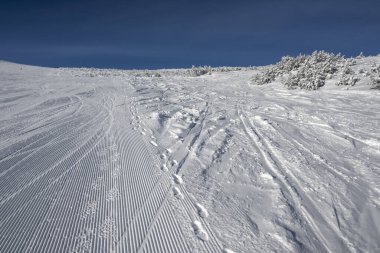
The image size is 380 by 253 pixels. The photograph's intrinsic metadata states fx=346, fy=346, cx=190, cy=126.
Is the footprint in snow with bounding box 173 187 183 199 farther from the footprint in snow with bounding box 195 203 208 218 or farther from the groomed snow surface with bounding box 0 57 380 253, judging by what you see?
the footprint in snow with bounding box 195 203 208 218

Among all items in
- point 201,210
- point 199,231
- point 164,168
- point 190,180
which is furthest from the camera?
point 164,168

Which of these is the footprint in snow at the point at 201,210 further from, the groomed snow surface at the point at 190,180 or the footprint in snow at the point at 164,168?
the footprint in snow at the point at 164,168

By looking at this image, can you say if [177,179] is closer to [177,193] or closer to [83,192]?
[177,193]

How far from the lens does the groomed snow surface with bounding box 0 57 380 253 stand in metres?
4.47

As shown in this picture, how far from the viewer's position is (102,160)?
7.16 metres

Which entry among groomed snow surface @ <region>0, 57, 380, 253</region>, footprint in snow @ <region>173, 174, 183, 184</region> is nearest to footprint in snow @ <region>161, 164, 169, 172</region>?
groomed snow surface @ <region>0, 57, 380, 253</region>

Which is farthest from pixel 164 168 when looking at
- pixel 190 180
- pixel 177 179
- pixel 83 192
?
pixel 83 192

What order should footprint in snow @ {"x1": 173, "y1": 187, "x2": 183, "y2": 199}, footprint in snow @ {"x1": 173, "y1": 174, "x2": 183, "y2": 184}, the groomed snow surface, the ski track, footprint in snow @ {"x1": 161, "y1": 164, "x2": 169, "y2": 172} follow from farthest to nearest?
1. footprint in snow @ {"x1": 161, "y1": 164, "x2": 169, "y2": 172}
2. footprint in snow @ {"x1": 173, "y1": 174, "x2": 183, "y2": 184}
3. footprint in snow @ {"x1": 173, "y1": 187, "x2": 183, "y2": 199}
4. the groomed snow surface
5. the ski track

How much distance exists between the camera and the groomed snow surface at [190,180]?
447cm

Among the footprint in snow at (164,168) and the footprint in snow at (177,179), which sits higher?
the footprint in snow at (177,179)

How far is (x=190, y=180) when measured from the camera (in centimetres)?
625

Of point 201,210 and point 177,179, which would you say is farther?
point 177,179

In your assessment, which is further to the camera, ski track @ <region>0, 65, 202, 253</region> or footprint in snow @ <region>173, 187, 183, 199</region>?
footprint in snow @ <region>173, 187, 183, 199</region>

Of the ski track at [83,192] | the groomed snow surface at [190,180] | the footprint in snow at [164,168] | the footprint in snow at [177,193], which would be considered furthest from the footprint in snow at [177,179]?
the footprint in snow at [164,168]
